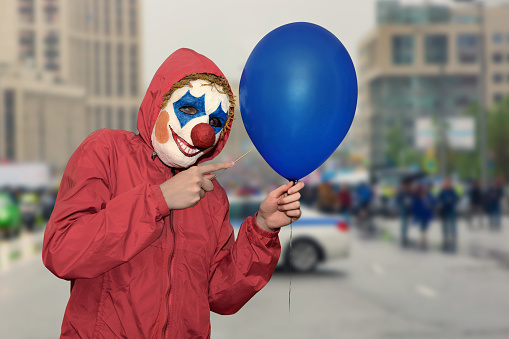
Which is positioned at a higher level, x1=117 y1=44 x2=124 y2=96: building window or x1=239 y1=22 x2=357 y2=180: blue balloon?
x1=117 y1=44 x2=124 y2=96: building window

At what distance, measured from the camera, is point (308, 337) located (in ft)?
23.9

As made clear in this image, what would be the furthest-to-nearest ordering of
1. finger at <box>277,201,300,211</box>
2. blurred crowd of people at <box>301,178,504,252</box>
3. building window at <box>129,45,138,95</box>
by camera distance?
1. building window at <box>129,45,138,95</box>
2. blurred crowd of people at <box>301,178,504,252</box>
3. finger at <box>277,201,300,211</box>

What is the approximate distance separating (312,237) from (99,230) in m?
9.45

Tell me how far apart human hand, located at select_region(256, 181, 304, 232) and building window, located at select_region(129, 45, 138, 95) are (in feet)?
374

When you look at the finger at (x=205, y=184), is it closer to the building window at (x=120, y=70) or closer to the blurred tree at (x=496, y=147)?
the blurred tree at (x=496, y=147)

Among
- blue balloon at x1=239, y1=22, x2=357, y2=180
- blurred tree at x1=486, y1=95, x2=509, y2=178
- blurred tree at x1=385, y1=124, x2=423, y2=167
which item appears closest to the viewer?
blue balloon at x1=239, y1=22, x2=357, y2=180

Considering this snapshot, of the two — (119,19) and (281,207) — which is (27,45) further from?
(281,207)

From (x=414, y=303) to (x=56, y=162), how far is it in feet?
293

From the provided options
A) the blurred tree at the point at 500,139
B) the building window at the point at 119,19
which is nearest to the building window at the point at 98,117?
the building window at the point at 119,19

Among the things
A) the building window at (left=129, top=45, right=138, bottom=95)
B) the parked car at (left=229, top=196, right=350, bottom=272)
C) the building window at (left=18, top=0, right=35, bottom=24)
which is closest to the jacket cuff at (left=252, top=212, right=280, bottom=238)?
the parked car at (left=229, top=196, right=350, bottom=272)

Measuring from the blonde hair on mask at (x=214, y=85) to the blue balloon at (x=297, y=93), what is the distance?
140mm

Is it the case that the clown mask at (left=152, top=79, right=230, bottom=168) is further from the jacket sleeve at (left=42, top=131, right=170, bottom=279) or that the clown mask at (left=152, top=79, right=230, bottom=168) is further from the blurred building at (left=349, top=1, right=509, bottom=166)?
the blurred building at (left=349, top=1, right=509, bottom=166)

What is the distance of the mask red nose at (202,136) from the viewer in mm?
2283

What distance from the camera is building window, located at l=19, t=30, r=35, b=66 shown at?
101 meters
